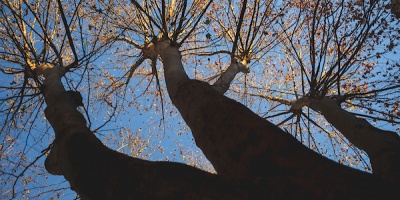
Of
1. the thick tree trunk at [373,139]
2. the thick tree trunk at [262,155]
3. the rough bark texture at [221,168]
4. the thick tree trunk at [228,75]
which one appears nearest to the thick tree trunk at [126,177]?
the rough bark texture at [221,168]

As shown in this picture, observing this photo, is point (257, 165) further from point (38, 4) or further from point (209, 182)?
point (38, 4)

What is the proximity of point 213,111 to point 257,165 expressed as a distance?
2.06 ft

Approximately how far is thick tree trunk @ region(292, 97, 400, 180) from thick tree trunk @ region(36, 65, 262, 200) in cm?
166

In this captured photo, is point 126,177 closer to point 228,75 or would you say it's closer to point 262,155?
point 262,155

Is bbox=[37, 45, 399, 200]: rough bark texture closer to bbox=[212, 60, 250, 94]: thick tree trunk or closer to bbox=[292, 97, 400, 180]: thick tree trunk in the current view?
bbox=[292, 97, 400, 180]: thick tree trunk

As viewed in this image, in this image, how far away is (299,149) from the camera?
1.44 m

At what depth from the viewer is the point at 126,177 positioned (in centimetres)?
134

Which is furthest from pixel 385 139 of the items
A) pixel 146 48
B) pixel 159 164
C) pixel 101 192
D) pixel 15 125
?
pixel 15 125

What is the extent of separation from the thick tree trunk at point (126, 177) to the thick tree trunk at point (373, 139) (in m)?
1.66

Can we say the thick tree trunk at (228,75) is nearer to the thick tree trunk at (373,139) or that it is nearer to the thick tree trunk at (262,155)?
the thick tree trunk at (373,139)

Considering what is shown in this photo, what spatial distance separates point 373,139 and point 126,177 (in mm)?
2614

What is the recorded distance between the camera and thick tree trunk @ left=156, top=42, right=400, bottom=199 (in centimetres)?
108

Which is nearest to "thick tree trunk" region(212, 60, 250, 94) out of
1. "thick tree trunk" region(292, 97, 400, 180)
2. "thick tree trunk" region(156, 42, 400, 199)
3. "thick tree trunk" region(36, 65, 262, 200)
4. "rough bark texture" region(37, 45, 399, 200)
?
"thick tree trunk" region(292, 97, 400, 180)

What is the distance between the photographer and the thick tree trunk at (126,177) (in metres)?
1.15
